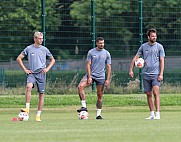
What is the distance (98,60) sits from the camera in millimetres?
19594

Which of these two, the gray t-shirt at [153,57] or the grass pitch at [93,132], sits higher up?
the gray t-shirt at [153,57]

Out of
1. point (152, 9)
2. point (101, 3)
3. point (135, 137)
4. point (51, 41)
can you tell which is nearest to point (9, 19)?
point (51, 41)

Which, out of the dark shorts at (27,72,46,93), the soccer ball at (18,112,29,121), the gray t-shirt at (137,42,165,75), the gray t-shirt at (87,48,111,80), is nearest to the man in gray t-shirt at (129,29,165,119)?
the gray t-shirt at (137,42,165,75)

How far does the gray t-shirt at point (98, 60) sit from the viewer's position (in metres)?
19.6

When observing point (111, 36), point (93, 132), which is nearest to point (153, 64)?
point (93, 132)

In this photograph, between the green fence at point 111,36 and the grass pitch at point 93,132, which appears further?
the green fence at point 111,36

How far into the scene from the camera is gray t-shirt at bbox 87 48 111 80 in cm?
1958

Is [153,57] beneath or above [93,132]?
above

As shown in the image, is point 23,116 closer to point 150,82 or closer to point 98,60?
point 98,60

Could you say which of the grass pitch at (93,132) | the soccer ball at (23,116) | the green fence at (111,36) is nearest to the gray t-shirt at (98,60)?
the soccer ball at (23,116)

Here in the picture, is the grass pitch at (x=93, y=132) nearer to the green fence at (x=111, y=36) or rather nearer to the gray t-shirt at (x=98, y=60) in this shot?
the gray t-shirt at (x=98, y=60)

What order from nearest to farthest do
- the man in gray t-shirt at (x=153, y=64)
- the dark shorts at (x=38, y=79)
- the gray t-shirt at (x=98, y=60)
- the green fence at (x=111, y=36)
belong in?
the dark shorts at (x=38, y=79) < the man in gray t-shirt at (x=153, y=64) < the gray t-shirt at (x=98, y=60) < the green fence at (x=111, y=36)

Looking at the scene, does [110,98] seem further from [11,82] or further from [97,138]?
[97,138]

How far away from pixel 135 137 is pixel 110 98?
13.0m
